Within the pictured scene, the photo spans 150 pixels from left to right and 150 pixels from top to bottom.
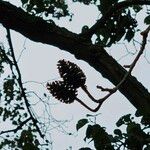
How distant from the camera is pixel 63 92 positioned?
1767 mm

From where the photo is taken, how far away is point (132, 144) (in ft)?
7.48

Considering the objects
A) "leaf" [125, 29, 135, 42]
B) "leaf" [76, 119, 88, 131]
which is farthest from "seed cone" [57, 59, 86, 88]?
"leaf" [125, 29, 135, 42]

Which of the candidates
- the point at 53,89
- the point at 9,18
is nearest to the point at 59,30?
the point at 9,18

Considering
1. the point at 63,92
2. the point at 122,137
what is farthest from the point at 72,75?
the point at 122,137

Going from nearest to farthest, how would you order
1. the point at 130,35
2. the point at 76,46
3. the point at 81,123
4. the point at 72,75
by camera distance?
the point at 72,75 < the point at 81,123 < the point at 76,46 < the point at 130,35

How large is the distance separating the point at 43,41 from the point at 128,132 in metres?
0.94

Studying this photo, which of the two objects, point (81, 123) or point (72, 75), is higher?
point (81, 123)

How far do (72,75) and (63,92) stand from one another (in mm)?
78

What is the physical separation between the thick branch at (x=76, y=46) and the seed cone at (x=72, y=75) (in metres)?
0.69

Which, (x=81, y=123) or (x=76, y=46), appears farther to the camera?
(x=76, y=46)

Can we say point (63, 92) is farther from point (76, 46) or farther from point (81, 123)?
point (76, 46)

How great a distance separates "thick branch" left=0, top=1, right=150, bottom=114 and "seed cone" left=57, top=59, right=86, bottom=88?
69 cm

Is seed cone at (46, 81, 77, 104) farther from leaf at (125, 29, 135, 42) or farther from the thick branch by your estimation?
leaf at (125, 29, 135, 42)

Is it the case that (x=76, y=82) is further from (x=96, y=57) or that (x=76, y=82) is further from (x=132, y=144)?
(x=96, y=57)
